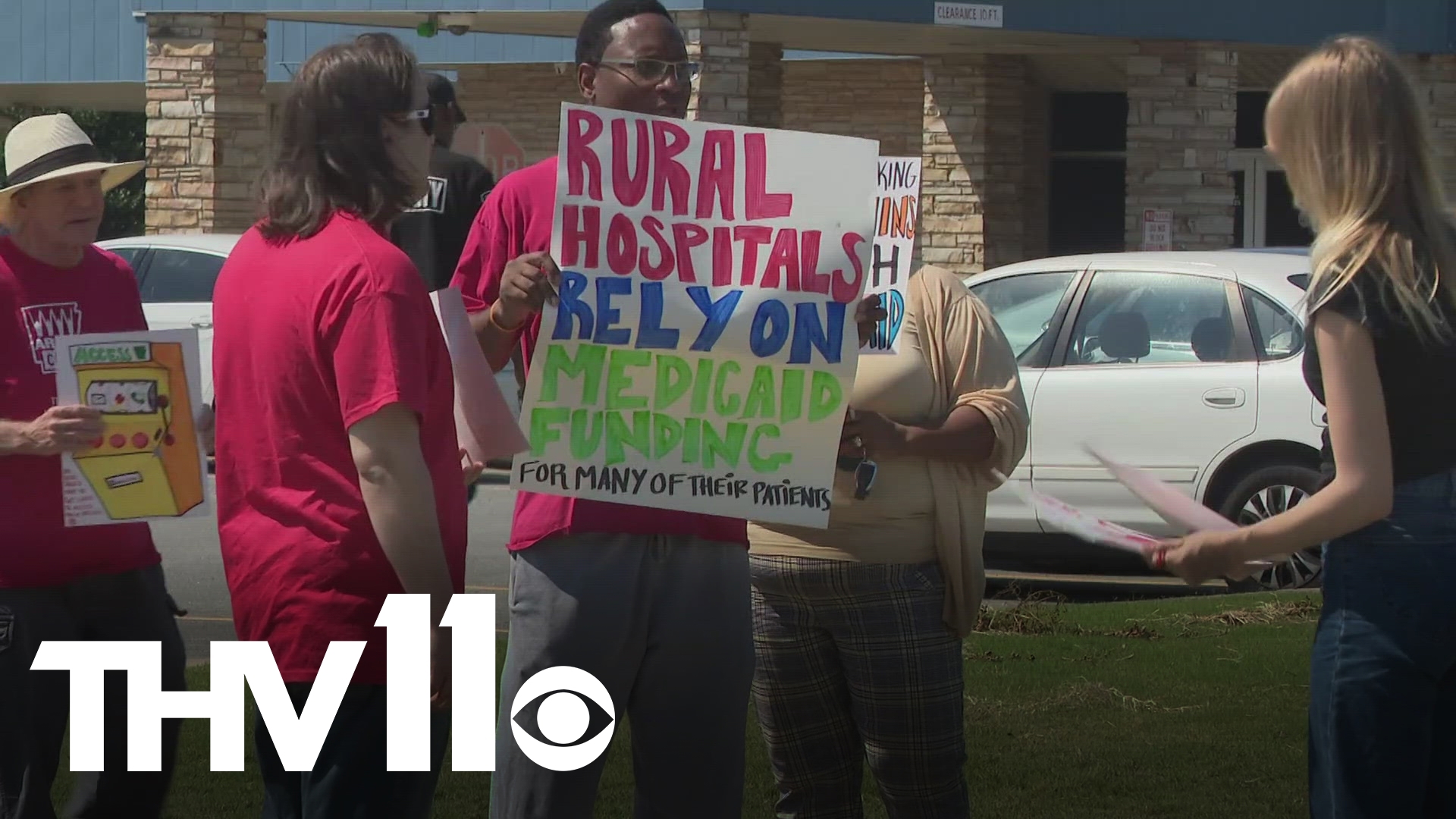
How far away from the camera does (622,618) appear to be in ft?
11.8

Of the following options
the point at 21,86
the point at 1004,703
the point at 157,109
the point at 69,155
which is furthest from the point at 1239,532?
the point at 21,86

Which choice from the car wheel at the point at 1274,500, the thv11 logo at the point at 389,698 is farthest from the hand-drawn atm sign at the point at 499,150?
the thv11 logo at the point at 389,698

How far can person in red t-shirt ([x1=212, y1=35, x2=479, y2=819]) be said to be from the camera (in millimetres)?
3209

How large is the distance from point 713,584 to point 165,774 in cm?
148

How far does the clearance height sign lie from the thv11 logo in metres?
0.35

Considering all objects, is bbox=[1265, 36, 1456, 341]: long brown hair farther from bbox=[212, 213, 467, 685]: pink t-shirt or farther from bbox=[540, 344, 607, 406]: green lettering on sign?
bbox=[212, 213, 467, 685]: pink t-shirt

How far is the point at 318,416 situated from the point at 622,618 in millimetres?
A: 661

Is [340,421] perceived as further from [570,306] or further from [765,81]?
[765,81]

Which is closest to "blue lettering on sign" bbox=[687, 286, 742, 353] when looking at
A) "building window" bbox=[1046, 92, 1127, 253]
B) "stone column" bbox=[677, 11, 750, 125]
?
"stone column" bbox=[677, 11, 750, 125]

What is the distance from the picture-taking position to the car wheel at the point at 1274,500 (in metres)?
9.76

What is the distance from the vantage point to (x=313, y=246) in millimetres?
3283

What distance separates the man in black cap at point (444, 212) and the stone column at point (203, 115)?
43.2 feet

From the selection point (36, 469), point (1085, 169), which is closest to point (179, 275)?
point (36, 469)

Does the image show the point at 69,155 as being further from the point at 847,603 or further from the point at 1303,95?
the point at 1303,95
